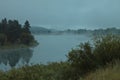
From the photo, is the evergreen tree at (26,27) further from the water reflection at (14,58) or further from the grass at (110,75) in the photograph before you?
the grass at (110,75)

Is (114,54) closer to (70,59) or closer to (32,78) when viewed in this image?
(70,59)

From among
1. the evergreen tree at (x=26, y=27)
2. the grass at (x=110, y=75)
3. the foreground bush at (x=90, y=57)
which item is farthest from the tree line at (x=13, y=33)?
the grass at (x=110, y=75)

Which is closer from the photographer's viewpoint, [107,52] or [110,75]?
[110,75]

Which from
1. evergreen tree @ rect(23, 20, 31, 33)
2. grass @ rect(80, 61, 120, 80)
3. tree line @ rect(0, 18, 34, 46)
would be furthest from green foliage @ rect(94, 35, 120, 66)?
evergreen tree @ rect(23, 20, 31, 33)

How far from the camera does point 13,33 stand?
96.9 meters

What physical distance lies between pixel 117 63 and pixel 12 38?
89.4 metres

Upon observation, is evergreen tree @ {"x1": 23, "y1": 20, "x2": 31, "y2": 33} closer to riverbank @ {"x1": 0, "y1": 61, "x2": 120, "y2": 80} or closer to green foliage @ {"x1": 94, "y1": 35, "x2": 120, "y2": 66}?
riverbank @ {"x1": 0, "y1": 61, "x2": 120, "y2": 80}

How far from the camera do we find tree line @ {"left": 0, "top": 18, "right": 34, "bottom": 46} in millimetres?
95438

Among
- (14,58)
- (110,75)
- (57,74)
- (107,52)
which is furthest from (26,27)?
(110,75)

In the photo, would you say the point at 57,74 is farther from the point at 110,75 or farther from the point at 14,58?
the point at 14,58

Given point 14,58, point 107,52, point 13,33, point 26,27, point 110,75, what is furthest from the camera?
point 26,27

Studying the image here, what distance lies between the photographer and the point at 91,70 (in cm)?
1018

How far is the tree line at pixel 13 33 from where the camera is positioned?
3757 inches

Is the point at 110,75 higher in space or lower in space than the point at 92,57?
lower
